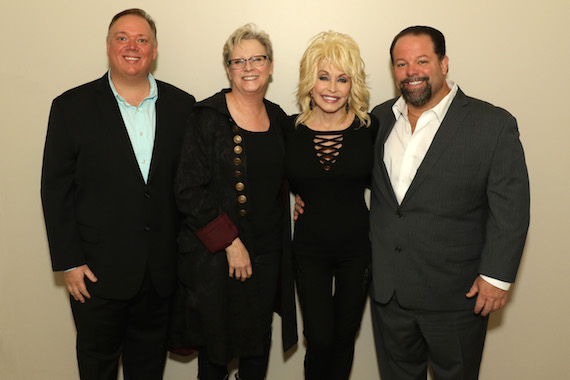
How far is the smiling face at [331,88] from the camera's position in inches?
89.5

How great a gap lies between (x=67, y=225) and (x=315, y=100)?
1.28 m

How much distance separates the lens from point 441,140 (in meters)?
2.06

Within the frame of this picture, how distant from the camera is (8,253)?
2.77 m

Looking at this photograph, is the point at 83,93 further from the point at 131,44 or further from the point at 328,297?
the point at 328,297

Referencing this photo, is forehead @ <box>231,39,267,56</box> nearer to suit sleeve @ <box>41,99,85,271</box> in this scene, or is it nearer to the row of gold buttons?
the row of gold buttons

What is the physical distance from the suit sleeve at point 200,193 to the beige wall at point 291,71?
62 cm

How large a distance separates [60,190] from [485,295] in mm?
1930

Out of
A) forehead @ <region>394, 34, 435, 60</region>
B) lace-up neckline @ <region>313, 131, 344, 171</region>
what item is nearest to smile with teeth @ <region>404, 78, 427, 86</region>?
forehead @ <region>394, 34, 435, 60</region>

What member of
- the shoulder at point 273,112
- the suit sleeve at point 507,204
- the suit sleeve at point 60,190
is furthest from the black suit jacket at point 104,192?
the suit sleeve at point 507,204

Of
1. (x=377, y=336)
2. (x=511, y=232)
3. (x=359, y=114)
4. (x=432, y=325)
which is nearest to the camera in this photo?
(x=511, y=232)

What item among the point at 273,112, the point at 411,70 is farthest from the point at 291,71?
the point at 411,70

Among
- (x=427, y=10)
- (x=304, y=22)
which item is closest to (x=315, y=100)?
(x=304, y=22)

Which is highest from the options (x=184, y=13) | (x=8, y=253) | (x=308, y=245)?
(x=184, y=13)

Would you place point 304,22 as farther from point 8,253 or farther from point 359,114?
point 8,253
